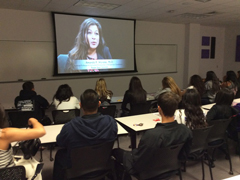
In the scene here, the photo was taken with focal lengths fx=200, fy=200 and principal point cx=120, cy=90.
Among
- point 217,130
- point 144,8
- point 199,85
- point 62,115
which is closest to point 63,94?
point 62,115

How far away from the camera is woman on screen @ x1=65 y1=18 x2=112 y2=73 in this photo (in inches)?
227

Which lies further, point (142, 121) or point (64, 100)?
point (64, 100)

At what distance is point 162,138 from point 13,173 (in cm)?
111

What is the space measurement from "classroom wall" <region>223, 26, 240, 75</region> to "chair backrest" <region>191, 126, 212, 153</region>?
23.8ft

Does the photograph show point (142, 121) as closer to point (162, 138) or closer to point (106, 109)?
point (106, 109)

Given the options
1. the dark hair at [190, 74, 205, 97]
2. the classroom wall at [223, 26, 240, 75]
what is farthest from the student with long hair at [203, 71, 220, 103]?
the classroom wall at [223, 26, 240, 75]

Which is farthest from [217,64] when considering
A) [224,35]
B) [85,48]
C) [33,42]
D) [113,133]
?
[113,133]

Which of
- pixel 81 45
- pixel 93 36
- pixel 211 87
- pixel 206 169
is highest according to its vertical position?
pixel 93 36

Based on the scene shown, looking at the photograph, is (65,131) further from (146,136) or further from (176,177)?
→ (176,177)

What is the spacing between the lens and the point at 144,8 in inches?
200

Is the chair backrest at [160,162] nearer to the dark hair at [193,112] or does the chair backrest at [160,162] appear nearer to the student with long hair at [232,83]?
the dark hair at [193,112]

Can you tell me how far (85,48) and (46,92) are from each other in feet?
5.53

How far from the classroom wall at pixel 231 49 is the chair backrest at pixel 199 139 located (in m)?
7.24

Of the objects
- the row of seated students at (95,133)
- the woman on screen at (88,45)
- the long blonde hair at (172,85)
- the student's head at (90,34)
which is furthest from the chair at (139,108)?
the student's head at (90,34)
